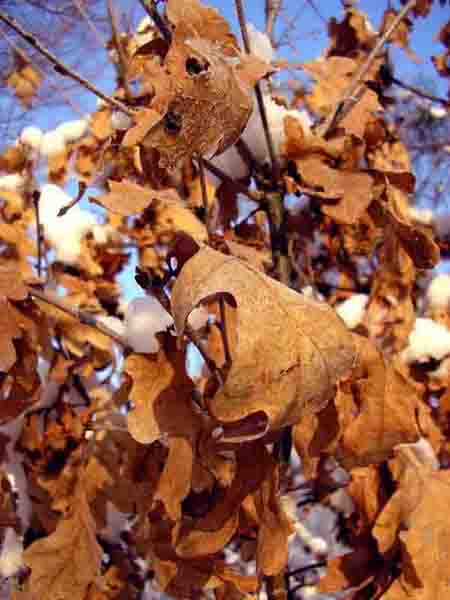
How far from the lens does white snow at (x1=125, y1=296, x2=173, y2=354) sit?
885 mm

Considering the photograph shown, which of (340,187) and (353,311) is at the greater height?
(340,187)

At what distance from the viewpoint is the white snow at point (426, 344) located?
4.44ft

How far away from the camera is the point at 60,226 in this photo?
158 cm

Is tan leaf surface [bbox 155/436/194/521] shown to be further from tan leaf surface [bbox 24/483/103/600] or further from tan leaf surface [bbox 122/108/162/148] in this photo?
tan leaf surface [bbox 122/108/162/148]

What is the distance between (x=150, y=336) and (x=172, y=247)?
212 millimetres

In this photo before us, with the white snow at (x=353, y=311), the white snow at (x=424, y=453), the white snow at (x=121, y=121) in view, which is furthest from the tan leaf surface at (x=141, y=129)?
the white snow at (x=353, y=311)

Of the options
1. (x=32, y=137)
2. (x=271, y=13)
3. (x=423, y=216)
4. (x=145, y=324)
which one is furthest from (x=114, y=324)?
(x=423, y=216)

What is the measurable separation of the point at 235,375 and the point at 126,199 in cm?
29

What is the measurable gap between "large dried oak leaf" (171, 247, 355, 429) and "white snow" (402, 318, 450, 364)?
0.83m

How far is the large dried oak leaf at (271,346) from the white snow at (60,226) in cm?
103

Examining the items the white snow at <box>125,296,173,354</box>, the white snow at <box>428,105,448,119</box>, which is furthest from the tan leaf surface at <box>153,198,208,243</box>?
the white snow at <box>428,105,448,119</box>

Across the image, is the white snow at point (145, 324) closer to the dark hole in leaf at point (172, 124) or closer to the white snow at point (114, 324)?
the white snow at point (114, 324)

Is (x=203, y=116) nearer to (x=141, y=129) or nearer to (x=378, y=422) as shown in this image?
(x=141, y=129)

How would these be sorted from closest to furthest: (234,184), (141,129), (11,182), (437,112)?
1. (141,129)
2. (234,184)
3. (11,182)
4. (437,112)
